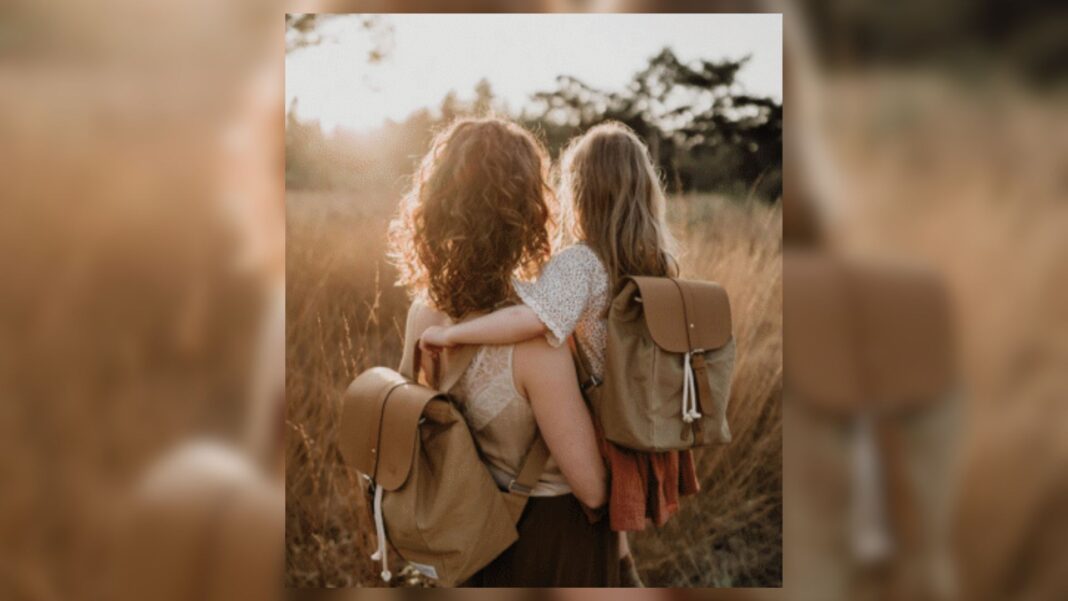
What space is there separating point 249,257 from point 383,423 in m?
0.56

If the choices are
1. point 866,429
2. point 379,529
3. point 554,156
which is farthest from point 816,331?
point 379,529

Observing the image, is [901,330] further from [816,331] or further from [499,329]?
[499,329]

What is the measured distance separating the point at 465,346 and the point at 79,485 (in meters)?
1.10

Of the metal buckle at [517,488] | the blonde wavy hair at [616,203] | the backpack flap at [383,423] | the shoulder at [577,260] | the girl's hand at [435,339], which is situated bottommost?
the metal buckle at [517,488]

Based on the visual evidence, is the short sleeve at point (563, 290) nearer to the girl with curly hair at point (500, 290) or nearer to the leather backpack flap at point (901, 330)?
the girl with curly hair at point (500, 290)

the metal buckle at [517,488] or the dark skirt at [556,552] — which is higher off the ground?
the metal buckle at [517,488]

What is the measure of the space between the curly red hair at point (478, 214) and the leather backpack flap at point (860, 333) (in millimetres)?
639

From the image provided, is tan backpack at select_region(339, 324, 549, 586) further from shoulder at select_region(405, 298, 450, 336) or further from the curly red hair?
the curly red hair

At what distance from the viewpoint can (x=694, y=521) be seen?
2.61 m

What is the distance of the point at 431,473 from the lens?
2.52m

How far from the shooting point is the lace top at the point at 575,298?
2.48 metres

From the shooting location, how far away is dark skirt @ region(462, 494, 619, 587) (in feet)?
8.36

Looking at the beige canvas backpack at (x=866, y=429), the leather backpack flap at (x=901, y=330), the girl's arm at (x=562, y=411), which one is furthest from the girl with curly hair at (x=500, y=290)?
the leather backpack flap at (x=901, y=330)

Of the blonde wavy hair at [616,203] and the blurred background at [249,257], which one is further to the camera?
the blurred background at [249,257]
